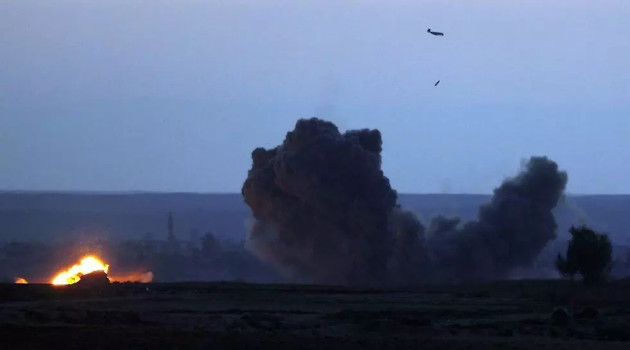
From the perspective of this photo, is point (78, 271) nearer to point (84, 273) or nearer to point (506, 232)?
point (84, 273)

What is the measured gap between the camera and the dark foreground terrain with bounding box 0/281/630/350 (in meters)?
58.7

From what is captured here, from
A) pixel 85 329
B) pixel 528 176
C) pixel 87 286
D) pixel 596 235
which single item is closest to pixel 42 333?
pixel 85 329

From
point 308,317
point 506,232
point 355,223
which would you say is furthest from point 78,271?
point 308,317

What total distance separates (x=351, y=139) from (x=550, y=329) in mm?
55499

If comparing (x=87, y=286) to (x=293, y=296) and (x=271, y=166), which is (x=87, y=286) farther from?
(x=271, y=166)

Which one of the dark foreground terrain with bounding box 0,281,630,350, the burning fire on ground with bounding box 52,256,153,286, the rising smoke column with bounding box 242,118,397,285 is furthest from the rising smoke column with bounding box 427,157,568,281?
the burning fire on ground with bounding box 52,256,153,286

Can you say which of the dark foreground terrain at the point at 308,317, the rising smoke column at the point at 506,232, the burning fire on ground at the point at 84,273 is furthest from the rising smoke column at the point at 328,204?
the burning fire on ground at the point at 84,273

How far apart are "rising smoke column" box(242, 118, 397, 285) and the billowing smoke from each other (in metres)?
0.08

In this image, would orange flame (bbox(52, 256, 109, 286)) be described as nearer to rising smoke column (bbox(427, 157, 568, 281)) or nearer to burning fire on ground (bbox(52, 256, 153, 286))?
burning fire on ground (bbox(52, 256, 153, 286))

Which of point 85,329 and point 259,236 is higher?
point 259,236

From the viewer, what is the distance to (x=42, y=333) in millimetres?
60594

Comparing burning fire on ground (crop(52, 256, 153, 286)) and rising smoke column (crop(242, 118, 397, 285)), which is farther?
burning fire on ground (crop(52, 256, 153, 286))

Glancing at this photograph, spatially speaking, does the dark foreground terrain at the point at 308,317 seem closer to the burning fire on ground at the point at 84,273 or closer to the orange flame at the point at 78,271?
the burning fire on ground at the point at 84,273

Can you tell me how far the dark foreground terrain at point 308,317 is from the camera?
192 ft
